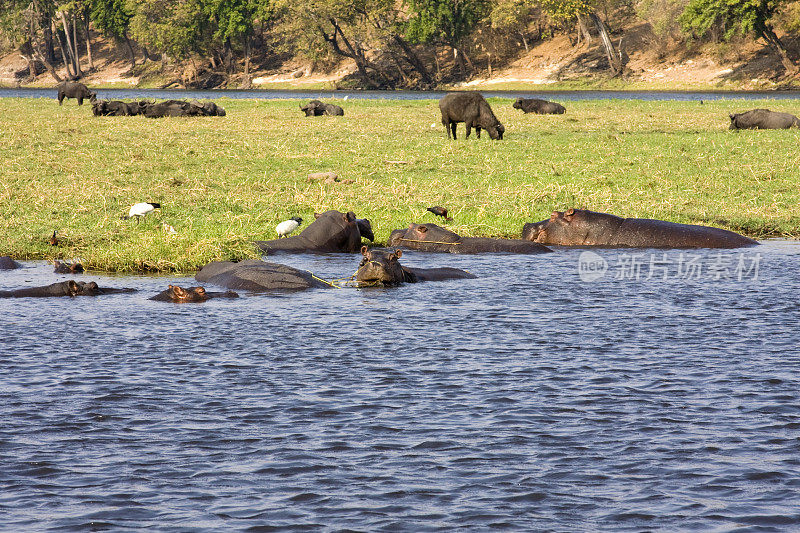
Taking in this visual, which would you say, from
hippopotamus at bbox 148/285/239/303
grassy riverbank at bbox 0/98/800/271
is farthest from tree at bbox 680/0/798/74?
hippopotamus at bbox 148/285/239/303

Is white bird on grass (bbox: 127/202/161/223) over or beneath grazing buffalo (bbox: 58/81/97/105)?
beneath

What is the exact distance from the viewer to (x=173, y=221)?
16.1m

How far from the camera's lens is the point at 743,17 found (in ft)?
233

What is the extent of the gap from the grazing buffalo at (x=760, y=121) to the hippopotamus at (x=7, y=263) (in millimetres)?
23035

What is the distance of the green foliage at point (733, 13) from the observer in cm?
6988

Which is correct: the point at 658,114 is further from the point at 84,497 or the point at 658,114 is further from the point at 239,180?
the point at 84,497

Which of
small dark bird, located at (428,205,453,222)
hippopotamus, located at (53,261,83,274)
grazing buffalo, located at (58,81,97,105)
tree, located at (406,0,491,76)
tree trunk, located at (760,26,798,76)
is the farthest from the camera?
tree, located at (406,0,491,76)

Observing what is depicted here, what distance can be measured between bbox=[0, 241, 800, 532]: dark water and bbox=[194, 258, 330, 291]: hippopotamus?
0.49 metres

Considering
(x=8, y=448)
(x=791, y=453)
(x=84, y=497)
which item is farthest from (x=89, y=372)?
(x=791, y=453)

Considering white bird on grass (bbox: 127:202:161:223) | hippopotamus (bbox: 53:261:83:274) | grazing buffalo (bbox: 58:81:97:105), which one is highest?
grazing buffalo (bbox: 58:81:97:105)

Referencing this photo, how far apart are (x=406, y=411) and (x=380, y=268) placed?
16.2 ft

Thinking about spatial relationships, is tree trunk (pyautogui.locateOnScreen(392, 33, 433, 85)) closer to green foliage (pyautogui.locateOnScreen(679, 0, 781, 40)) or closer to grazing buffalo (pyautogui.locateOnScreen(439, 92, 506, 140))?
green foliage (pyautogui.locateOnScreen(679, 0, 781, 40))

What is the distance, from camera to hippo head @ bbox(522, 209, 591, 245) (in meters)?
15.4

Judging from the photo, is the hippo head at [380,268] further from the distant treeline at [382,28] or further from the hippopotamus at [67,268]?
the distant treeline at [382,28]
